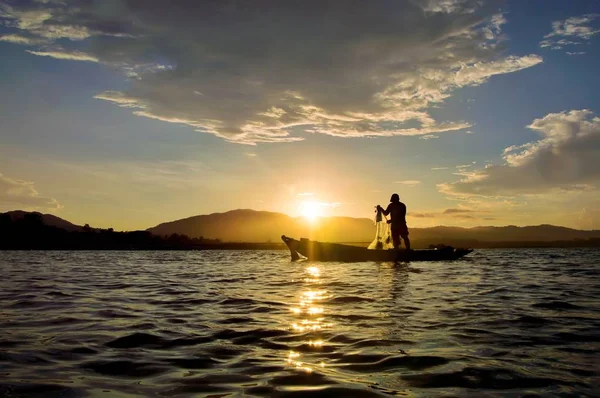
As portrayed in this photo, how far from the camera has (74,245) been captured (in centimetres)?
11906

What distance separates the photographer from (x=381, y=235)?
96.8ft

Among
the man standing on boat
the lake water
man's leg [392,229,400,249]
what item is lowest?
the lake water

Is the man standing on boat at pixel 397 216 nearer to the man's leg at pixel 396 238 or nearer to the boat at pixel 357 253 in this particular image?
the man's leg at pixel 396 238

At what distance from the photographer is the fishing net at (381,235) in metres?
29.3

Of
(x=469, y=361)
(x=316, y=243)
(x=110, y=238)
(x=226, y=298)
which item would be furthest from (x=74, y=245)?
(x=469, y=361)

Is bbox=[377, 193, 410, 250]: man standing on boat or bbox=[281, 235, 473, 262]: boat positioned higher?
bbox=[377, 193, 410, 250]: man standing on boat

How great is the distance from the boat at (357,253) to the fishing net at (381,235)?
103 cm

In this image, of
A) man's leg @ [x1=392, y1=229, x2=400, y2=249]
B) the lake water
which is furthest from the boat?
the lake water

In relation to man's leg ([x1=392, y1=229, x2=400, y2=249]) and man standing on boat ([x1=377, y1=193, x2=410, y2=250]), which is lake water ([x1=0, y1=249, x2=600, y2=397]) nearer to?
man standing on boat ([x1=377, y1=193, x2=410, y2=250])

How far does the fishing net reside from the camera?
2926 cm

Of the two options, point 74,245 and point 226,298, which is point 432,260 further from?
point 74,245

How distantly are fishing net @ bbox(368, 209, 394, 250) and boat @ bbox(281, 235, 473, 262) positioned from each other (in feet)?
3.36

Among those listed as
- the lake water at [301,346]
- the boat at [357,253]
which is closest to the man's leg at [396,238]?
the boat at [357,253]

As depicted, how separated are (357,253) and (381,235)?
205cm
